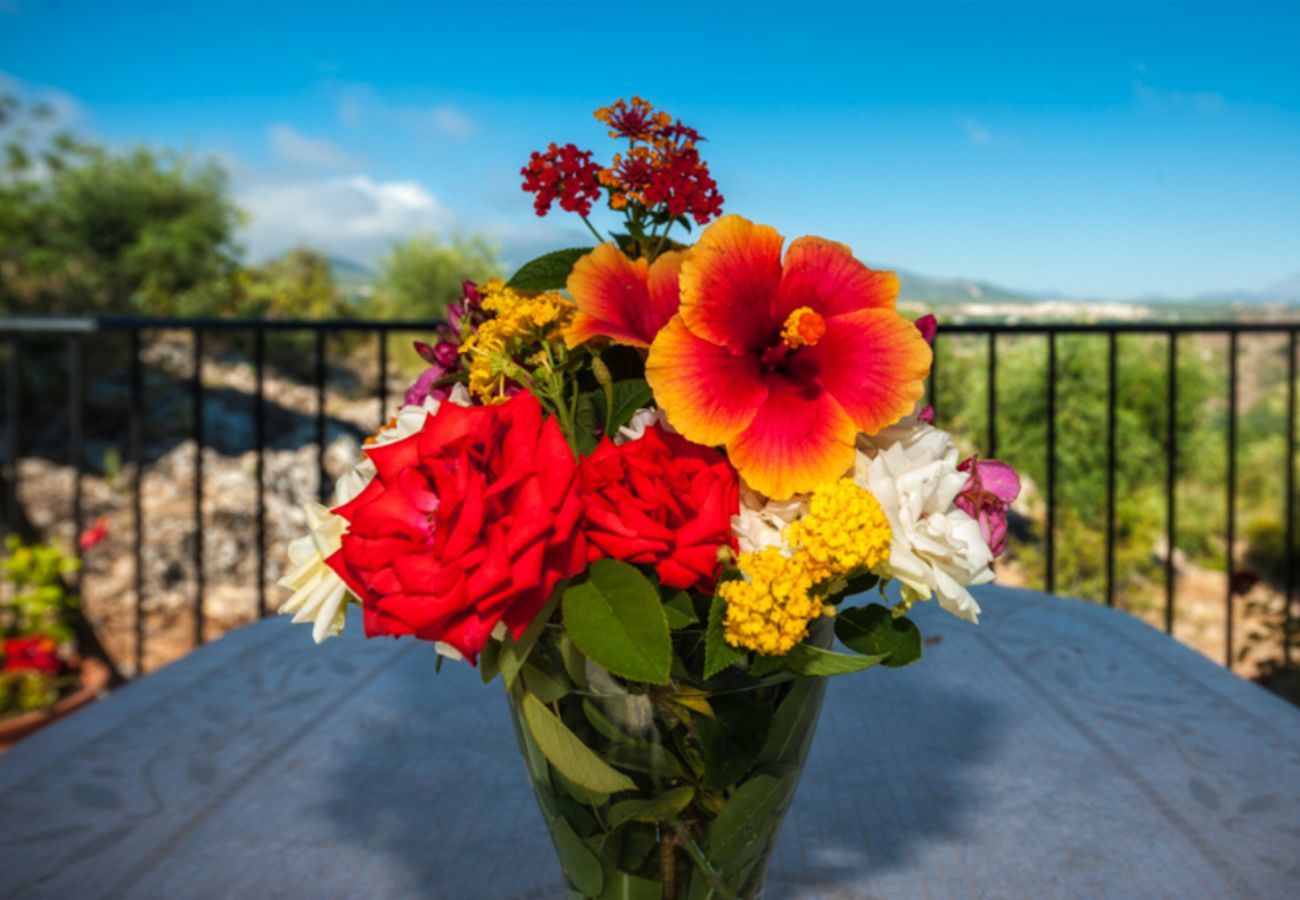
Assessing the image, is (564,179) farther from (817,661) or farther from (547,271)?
(817,661)

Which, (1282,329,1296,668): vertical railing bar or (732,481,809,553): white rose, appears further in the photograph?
(1282,329,1296,668): vertical railing bar

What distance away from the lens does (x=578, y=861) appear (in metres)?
0.52

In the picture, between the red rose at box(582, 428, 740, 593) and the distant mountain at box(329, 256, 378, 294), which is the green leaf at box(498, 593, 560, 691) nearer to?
the red rose at box(582, 428, 740, 593)

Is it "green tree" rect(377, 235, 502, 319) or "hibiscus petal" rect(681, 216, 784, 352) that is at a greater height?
"green tree" rect(377, 235, 502, 319)

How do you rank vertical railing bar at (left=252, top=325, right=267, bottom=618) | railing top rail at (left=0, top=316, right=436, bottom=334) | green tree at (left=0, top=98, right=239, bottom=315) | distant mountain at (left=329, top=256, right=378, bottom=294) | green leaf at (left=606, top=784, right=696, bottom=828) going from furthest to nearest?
distant mountain at (left=329, top=256, right=378, bottom=294), green tree at (left=0, top=98, right=239, bottom=315), vertical railing bar at (left=252, top=325, right=267, bottom=618), railing top rail at (left=0, top=316, right=436, bottom=334), green leaf at (left=606, top=784, right=696, bottom=828)

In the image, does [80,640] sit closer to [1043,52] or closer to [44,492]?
[44,492]

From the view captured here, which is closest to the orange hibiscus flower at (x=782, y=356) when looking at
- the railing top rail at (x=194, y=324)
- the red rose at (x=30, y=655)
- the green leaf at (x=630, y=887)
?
the green leaf at (x=630, y=887)

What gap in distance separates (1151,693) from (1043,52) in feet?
103

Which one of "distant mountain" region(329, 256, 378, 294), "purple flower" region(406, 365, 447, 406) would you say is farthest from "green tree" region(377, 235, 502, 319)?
"purple flower" region(406, 365, 447, 406)

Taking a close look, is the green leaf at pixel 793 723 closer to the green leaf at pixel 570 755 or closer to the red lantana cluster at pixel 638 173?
the green leaf at pixel 570 755

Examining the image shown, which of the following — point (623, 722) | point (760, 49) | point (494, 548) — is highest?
point (760, 49)

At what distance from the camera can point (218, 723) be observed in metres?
0.90

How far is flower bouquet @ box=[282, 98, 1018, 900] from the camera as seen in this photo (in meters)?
0.39

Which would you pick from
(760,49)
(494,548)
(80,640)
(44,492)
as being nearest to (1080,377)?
(80,640)
